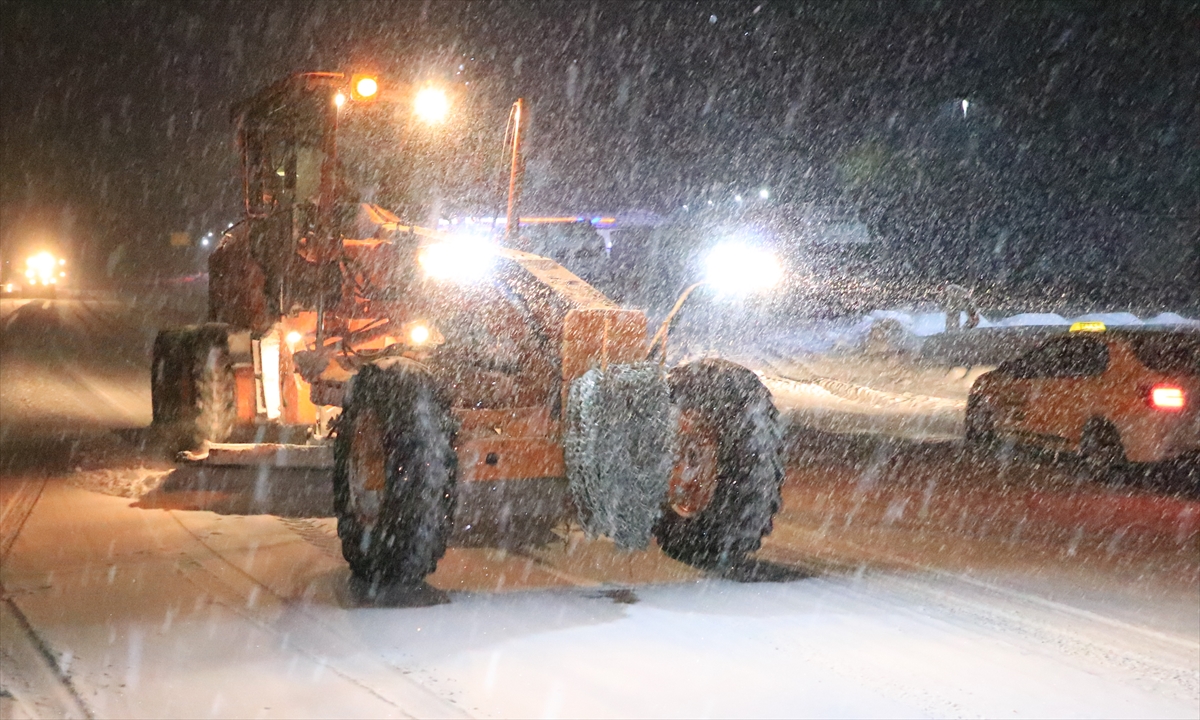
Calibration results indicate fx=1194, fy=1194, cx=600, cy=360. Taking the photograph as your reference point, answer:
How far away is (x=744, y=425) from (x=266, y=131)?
18.3 ft

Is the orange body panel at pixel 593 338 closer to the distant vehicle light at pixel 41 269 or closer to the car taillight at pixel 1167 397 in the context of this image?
the car taillight at pixel 1167 397

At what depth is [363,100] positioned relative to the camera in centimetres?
920

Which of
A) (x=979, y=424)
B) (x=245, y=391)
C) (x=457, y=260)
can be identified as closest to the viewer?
(x=457, y=260)

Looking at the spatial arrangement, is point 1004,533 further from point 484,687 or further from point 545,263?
point 484,687

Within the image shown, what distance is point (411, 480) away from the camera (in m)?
6.73

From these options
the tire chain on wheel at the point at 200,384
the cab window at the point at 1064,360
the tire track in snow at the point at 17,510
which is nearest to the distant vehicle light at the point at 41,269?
the tire chain on wheel at the point at 200,384

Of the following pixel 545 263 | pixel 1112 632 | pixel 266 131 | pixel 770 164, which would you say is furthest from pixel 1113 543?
pixel 770 164

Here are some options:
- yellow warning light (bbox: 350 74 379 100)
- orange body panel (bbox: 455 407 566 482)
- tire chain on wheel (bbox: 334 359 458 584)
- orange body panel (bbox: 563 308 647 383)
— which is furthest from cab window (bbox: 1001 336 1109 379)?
tire chain on wheel (bbox: 334 359 458 584)

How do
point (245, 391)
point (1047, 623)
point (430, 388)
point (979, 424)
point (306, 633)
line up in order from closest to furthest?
point (306, 633) → point (1047, 623) → point (430, 388) → point (245, 391) → point (979, 424)

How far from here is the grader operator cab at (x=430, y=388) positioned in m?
6.78

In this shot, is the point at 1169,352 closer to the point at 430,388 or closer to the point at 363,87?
the point at 363,87

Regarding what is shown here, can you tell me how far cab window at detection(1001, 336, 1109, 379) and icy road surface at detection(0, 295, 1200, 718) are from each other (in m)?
2.33

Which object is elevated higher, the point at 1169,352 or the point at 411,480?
the point at 1169,352

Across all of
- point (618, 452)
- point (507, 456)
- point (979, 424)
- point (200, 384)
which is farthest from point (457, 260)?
point (979, 424)
